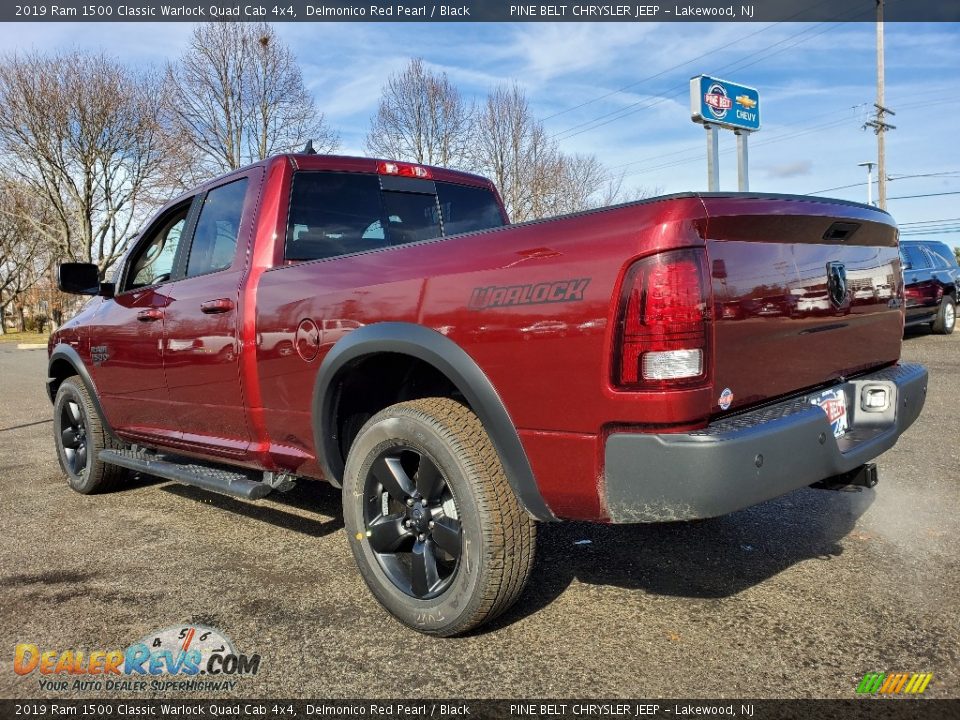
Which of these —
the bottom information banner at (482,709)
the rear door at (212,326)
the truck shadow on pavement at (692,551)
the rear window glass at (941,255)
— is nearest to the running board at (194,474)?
the rear door at (212,326)

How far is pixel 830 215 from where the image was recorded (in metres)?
2.70

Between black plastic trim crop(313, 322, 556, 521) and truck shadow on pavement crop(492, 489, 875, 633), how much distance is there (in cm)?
68

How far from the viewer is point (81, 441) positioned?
5.17 meters

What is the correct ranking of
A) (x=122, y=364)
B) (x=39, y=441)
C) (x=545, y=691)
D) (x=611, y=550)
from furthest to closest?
1. (x=39, y=441)
2. (x=122, y=364)
3. (x=611, y=550)
4. (x=545, y=691)

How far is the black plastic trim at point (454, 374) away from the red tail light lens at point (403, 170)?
1435 millimetres

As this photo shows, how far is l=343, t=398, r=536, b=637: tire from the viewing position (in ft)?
8.21

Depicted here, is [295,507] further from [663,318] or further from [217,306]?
[663,318]

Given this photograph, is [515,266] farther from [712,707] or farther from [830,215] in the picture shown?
[712,707]

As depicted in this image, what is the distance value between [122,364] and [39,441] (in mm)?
3454

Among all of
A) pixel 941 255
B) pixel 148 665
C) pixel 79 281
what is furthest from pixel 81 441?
pixel 941 255

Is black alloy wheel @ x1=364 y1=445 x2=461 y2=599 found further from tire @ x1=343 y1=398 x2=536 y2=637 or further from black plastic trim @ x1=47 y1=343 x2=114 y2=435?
black plastic trim @ x1=47 y1=343 x2=114 y2=435

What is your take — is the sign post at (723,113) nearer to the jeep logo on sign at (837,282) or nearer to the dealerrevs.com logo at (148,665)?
the jeep logo on sign at (837,282)

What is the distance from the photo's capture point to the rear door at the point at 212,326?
3.58 m

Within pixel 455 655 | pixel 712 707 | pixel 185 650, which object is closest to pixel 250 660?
pixel 185 650
